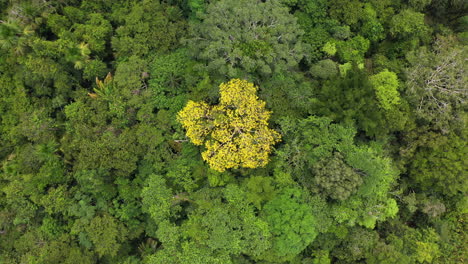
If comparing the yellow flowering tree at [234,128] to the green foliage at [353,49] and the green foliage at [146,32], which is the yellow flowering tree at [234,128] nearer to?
the green foliage at [146,32]

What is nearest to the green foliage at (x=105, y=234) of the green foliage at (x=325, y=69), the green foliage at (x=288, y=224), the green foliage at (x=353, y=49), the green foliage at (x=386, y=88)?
the green foliage at (x=288, y=224)

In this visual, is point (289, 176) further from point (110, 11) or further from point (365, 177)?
point (110, 11)

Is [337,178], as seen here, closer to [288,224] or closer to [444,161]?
[288,224]

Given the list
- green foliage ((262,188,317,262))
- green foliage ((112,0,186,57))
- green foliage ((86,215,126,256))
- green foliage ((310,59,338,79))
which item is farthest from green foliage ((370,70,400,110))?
green foliage ((86,215,126,256))

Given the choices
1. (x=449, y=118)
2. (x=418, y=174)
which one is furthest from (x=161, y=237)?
(x=449, y=118)

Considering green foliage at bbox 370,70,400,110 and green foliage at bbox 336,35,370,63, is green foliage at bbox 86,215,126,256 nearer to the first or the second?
green foliage at bbox 370,70,400,110

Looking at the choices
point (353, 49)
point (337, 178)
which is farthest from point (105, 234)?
point (353, 49)
